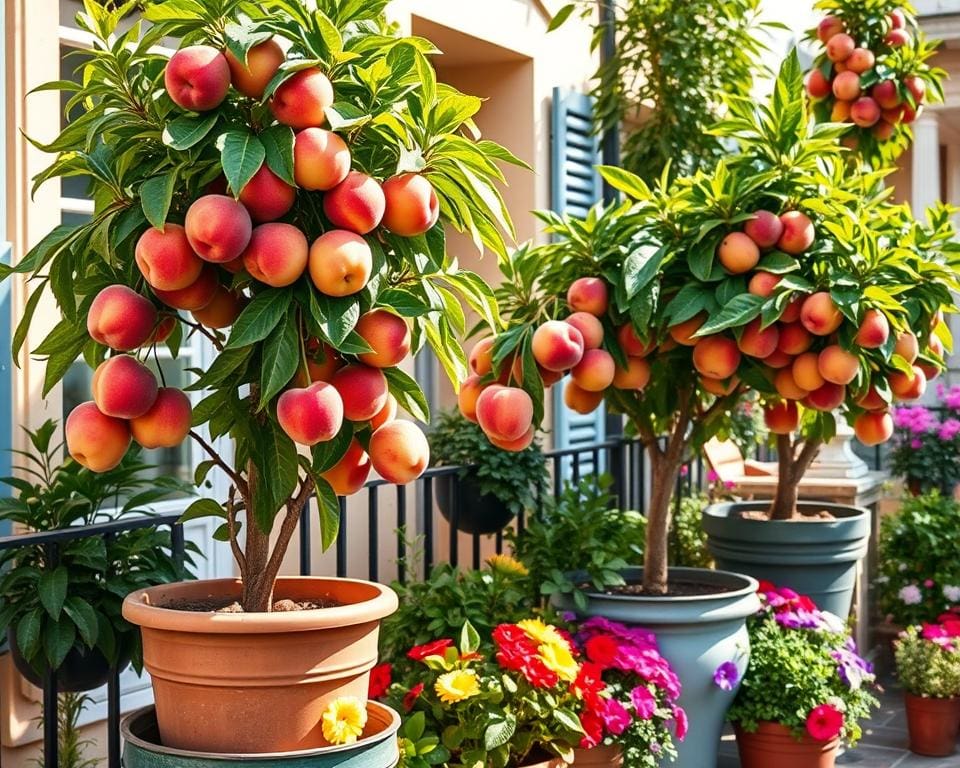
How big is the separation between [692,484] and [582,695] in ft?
11.1

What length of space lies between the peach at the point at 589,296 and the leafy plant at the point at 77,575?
3.87ft

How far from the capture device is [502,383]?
3.44m

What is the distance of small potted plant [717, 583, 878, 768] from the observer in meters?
4.04

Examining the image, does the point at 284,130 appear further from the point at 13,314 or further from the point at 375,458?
the point at 13,314

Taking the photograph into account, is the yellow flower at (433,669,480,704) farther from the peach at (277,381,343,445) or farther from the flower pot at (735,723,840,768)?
the flower pot at (735,723,840,768)

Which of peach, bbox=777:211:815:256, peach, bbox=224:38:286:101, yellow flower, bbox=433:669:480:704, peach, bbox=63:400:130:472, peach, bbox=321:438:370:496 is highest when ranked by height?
peach, bbox=224:38:286:101

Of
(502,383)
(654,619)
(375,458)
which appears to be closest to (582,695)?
(654,619)

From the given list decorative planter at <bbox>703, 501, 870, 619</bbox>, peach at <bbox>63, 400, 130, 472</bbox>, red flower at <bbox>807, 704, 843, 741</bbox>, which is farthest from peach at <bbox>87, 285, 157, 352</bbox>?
decorative planter at <bbox>703, 501, 870, 619</bbox>

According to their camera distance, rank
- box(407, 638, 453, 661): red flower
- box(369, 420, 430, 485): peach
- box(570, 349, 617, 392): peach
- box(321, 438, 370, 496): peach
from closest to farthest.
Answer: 1. box(369, 420, 430, 485): peach
2. box(321, 438, 370, 496): peach
3. box(407, 638, 453, 661): red flower
4. box(570, 349, 617, 392): peach

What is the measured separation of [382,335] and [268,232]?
0.26 metres

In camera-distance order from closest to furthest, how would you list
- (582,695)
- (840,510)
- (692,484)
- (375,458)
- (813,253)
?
1. (375,458)
2. (582,695)
3. (813,253)
4. (840,510)
5. (692,484)

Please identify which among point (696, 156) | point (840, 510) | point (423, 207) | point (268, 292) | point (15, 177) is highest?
point (696, 156)

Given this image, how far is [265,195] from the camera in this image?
204 cm

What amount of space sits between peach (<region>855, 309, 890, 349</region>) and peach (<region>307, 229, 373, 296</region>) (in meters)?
1.87
